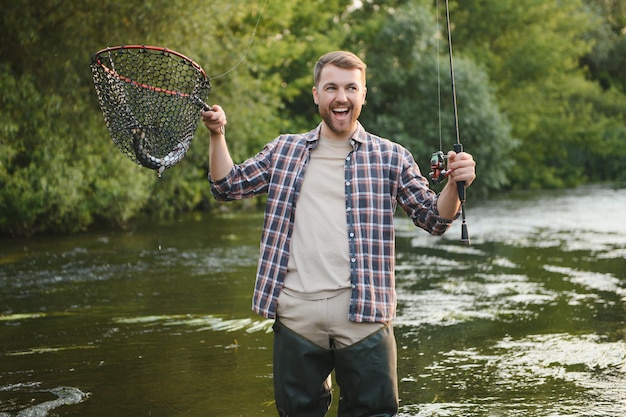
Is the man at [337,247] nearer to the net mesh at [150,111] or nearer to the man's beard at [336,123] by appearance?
the man's beard at [336,123]

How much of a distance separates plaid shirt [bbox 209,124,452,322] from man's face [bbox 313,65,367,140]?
100 mm

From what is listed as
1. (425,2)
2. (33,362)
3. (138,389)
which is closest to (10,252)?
(33,362)

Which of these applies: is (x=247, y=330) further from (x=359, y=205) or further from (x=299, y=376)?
(x=359, y=205)

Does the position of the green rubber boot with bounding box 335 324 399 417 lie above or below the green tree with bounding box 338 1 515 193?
below

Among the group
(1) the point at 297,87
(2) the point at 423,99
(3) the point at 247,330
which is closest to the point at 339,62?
(3) the point at 247,330

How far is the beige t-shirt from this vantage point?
3.67 m

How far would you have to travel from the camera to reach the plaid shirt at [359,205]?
12.1 feet

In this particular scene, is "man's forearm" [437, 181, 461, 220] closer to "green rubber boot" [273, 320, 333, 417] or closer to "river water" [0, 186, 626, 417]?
"green rubber boot" [273, 320, 333, 417]

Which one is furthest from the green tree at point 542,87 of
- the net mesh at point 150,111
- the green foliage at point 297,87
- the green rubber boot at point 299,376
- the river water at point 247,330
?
the green rubber boot at point 299,376

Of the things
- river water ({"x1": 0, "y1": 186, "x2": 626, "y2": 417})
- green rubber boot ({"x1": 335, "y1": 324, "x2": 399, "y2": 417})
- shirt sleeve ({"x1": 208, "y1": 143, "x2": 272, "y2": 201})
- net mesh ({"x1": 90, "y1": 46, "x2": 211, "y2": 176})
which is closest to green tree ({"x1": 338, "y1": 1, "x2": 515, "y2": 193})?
river water ({"x1": 0, "y1": 186, "x2": 626, "y2": 417})

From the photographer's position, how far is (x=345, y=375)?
3.72 metres

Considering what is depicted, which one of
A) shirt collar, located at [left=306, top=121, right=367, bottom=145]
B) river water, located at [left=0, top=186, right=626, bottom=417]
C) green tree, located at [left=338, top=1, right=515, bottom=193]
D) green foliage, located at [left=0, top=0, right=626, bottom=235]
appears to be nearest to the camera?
shirt collar, located at [left=306, top=121, right=367, bottom=145]

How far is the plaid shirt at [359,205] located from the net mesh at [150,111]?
606 mm

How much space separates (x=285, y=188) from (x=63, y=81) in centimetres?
1331
